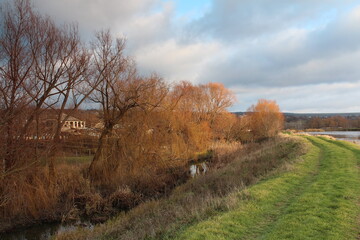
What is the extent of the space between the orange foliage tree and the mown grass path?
4007 cm

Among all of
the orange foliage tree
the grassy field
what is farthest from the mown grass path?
the orange foliage tree

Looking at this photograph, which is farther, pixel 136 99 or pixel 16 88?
pixel 136 99

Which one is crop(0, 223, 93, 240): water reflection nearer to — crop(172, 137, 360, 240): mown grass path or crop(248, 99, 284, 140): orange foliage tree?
crop(172, 137, 360, 240): mown grass path

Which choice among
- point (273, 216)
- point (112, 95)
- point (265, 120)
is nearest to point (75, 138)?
point (112, 95)

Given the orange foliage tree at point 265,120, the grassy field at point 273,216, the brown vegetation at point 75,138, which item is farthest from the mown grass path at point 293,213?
the orange foliage tree at point 265,120

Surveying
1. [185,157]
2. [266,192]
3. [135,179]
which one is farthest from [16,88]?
[185,157]

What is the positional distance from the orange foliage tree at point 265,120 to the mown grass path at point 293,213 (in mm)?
40070

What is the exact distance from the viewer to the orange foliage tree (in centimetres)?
4903

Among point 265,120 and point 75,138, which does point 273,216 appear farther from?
point 265,120

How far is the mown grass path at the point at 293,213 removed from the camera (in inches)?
209

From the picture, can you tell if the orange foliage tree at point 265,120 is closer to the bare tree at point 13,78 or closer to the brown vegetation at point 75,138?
the brown vegetation at point 75,138

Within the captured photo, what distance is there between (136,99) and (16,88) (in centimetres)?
770

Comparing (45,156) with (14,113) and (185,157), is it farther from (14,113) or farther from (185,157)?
(185,157)

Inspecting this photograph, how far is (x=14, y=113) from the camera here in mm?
9227
